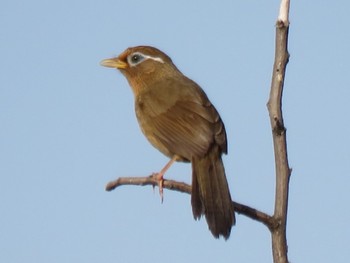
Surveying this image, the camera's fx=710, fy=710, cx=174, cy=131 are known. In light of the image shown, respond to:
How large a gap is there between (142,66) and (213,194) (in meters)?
3.12

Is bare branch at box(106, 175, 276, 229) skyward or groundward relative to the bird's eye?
groundward

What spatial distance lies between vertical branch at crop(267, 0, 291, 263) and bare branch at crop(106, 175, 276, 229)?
53 mm

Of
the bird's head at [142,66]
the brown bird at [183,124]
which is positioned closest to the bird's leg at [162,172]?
the brown bird at [183,124]

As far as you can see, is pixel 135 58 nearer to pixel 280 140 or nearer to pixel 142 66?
pixel 142 66

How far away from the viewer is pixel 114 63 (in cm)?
807

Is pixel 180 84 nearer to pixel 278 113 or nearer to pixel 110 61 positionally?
pixel 110 61

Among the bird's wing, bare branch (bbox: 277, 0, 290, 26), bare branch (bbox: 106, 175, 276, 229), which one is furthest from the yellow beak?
bare branch (bbox: 277, 0, 290, 26)

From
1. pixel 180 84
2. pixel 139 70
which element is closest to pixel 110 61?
pixel 139 70

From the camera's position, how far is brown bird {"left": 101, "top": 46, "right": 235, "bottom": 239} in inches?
203

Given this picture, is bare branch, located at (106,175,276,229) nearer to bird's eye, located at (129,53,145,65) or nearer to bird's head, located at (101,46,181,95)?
bird's head, located at (101,46,181,95)

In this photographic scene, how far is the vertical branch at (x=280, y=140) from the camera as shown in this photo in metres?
3.11

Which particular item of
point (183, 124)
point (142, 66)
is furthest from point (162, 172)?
point (142, 66)

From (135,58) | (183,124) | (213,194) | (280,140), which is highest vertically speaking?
(135,58)

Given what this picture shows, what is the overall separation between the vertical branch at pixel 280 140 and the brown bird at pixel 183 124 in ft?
4.59
